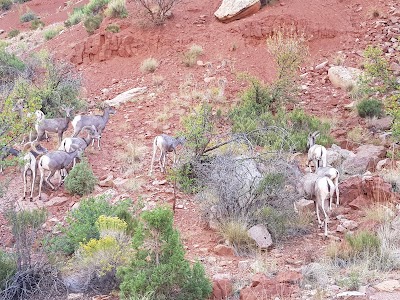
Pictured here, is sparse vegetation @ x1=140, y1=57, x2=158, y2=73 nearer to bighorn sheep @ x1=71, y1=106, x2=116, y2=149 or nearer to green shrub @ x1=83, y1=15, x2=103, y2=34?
green shrub @ x1=83, y1=15, x2=103, y2=34

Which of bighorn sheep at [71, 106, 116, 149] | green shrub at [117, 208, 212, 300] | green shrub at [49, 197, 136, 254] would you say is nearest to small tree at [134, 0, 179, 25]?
bighorn sheep at [71, 106, 116, 149]

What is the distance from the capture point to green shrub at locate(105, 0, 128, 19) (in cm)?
2217

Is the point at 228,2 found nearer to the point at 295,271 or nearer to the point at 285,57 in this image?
the point at 285,57

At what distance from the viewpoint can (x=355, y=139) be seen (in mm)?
14789

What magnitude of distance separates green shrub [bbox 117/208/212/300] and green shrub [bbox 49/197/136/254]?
2123 mm

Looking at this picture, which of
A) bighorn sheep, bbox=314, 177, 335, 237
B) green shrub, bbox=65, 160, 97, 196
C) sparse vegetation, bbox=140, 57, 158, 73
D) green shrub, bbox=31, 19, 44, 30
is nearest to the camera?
bighorn sheep, bbox=314, 177, 335, 237

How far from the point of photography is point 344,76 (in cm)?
1811

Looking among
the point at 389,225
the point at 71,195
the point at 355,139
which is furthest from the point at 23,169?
the point at 355,139

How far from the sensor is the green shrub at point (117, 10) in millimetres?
22172

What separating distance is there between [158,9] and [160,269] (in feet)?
55.1

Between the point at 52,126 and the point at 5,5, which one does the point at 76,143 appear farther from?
the point at 5,5

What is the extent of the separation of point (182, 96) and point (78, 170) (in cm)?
650

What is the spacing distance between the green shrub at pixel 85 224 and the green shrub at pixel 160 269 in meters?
2.12

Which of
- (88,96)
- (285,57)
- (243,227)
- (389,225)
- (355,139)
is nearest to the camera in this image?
(389,225)
